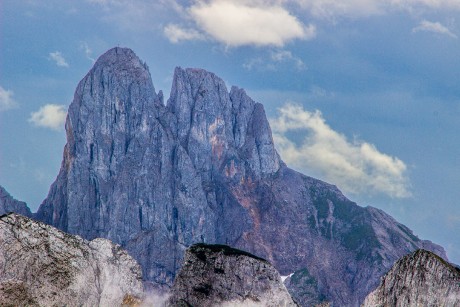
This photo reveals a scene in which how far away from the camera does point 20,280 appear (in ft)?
394

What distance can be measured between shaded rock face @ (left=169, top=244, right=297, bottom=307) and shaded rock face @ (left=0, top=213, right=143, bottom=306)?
11940 millimetres

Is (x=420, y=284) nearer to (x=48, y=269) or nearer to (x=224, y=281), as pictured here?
(x=224, y=281)

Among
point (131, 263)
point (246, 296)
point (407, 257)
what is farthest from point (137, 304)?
point (407, 257)

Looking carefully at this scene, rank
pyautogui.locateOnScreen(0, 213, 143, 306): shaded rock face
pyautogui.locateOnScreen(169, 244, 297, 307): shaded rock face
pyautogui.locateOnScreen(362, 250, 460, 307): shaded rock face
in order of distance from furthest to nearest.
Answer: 1. pyautogui.locateOnScreen(169, 244, 297, 307): shaded rock face
2. pyautogui.locateOnScreen(0, 213, 143, 306): shaded rock face
3. pyautogui.locateOnScreen(362, 250, 460, 307): shaded rock face

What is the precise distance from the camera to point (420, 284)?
112 metres

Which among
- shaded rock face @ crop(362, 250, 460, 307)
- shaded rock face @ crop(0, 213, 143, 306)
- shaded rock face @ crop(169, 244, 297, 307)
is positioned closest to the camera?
shaded rock face @ crop(362, 250, 460, 307)

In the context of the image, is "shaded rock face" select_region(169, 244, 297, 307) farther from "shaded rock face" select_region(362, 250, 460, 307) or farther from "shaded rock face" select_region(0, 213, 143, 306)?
"shaded rock face" select_region(362, 250, 460, 307)

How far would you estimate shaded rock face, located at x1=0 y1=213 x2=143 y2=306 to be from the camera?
11988cm

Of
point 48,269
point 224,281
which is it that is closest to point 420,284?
point 224,281

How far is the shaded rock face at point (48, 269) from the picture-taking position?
393 ft

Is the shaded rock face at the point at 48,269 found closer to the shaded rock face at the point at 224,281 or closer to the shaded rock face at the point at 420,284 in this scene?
the shaded rock face at the point at 224,281

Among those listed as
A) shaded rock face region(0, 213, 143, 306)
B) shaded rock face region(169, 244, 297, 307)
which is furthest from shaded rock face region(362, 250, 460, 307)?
shaded rock face region(0, 213, 143, 306)

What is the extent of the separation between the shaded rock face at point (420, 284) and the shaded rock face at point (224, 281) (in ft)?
104

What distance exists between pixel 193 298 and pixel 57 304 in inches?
1051
